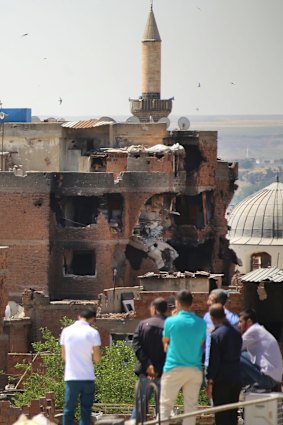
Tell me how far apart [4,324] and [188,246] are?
1501 cm

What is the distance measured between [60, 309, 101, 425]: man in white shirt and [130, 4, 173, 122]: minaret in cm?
6794

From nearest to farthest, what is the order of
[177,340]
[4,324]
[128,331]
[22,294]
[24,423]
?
[24,423] → [177,340] → [128,331] → [4,324] → [22,294]

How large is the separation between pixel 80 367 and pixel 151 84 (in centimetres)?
7589

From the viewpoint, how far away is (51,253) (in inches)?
3110

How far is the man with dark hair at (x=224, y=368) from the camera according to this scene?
30.6 meters

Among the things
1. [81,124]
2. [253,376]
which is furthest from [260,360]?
[81,124]

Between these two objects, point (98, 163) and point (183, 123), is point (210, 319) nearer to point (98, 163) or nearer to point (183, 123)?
point (98, 163)

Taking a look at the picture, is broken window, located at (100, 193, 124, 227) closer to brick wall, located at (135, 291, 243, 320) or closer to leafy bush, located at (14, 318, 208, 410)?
brick wall, located at (135, 291, 243, 320)

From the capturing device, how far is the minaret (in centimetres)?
10300

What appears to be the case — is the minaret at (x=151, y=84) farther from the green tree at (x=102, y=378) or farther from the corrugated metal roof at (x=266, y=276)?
the green tree at (x=102, y=378)

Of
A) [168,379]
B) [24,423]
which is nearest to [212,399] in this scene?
[168,379]

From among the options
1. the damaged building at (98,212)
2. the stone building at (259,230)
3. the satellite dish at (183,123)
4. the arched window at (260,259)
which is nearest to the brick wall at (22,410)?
the damaged building at (98,212)

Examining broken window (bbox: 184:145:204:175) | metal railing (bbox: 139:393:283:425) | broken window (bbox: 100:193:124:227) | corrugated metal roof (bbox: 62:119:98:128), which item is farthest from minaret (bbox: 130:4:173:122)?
metal railing (bbox: 139:393:283:425)

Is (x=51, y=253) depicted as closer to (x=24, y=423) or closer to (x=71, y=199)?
(x=71, y=199)
